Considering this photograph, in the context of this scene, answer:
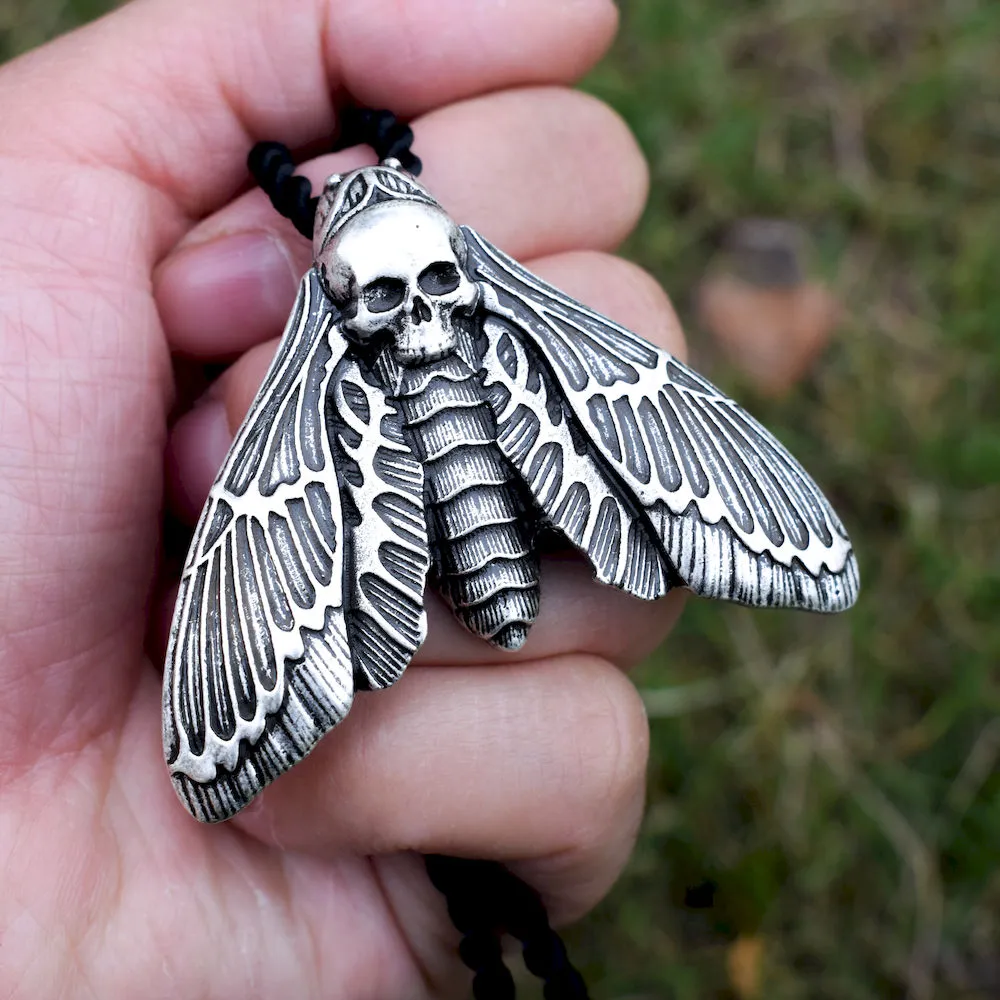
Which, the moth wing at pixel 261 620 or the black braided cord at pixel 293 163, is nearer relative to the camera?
the moth wing at pixel 261 620

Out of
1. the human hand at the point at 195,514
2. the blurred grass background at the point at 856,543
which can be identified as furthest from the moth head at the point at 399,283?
the blurred grass background at the point at 856,543

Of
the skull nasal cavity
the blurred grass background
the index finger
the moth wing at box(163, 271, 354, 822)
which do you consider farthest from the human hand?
the blurred grass background

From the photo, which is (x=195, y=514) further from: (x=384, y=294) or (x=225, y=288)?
(x=384, y=294)

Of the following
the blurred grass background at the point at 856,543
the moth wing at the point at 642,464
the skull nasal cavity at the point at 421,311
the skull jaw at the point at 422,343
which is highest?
the skull nasal cavity at the point at 421,311

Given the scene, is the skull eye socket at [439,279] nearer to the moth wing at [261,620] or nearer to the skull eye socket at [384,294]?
the skull eye socket at [384,294]

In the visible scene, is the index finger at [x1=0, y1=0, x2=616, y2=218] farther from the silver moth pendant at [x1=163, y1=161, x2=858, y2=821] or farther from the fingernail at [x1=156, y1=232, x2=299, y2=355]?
the silver moth pendant at [x1=163, y1=161, x2=858, y2=821]
